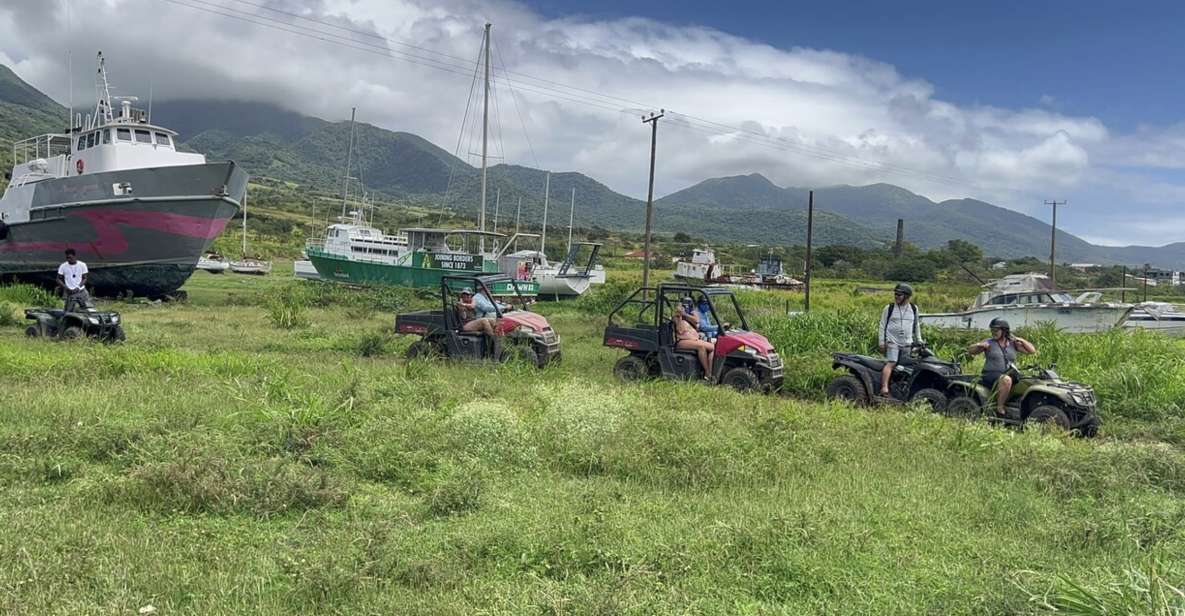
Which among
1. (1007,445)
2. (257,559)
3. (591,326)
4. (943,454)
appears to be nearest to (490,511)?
(257,559)

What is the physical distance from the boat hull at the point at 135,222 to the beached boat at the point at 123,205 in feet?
0.09

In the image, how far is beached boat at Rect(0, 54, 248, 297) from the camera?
20875 millimetres

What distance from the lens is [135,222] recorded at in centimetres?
2105

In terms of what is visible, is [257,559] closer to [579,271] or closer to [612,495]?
[612,495]

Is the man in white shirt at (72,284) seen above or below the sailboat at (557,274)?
below

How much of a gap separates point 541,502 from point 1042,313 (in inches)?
729

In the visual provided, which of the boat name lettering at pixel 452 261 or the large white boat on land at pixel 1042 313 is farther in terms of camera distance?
the boat name lettering at pixel 452 261

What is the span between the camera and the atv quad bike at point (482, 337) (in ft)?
38.5

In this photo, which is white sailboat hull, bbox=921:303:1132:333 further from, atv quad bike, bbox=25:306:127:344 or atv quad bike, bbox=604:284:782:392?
atv quad bike, bbox=25:306:127:344

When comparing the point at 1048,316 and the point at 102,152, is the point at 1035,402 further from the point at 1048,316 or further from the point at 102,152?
the point at 102,152

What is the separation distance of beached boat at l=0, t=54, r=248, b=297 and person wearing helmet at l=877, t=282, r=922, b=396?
1821 centimetres

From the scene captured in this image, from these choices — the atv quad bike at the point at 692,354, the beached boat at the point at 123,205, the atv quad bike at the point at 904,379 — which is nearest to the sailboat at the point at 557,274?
the beached boat at the point at 123,205

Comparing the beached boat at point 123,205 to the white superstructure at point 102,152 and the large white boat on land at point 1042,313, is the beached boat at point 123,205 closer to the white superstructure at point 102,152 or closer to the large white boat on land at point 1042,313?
the white superstructure at point 102,152

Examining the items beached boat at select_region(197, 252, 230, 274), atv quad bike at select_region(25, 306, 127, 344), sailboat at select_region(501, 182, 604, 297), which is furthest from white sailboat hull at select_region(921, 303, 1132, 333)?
beached boat at select_region(197, 252, 230, 274)
